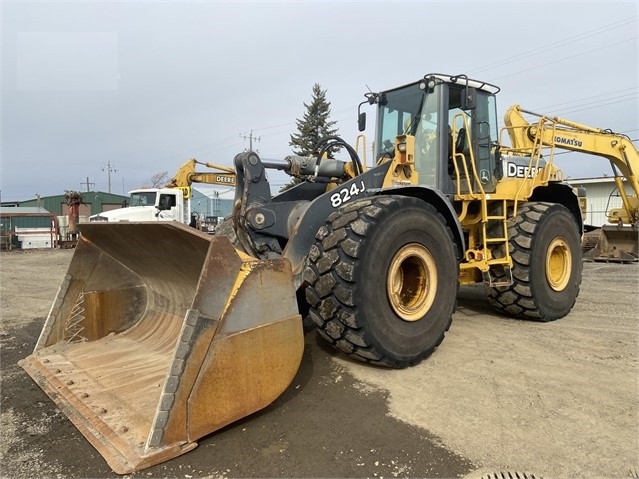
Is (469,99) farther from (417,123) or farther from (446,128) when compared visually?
(417,123)

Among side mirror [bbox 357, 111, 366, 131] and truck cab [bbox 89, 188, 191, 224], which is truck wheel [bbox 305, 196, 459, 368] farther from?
truck cab [bbox 89, 188, 191, 224]

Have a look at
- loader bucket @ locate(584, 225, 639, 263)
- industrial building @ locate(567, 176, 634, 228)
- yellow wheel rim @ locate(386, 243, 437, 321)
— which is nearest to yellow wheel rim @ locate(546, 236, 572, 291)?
yellow wheel rim @ locate(386, 243, 437, 321)

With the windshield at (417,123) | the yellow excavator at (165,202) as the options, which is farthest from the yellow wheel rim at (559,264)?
the yellow excavator at (165,202)

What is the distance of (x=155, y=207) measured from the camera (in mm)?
15383

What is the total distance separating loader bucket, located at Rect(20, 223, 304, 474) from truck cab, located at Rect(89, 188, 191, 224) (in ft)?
37.9

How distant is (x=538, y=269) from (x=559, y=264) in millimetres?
917

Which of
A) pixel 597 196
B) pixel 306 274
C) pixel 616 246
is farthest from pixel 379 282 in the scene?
pixel 597 196

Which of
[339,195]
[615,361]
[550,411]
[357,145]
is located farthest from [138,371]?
[615,361]

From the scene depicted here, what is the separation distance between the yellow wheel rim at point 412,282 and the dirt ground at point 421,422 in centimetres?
48

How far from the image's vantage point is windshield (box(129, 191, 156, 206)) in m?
15.6

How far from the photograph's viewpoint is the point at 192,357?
2.41m

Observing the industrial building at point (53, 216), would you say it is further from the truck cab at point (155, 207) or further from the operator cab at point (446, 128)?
the operator cab at point (446, 128)

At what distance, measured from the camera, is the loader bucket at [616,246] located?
1206 centimetres

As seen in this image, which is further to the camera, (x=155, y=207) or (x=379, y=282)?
(x=155, y=207)
